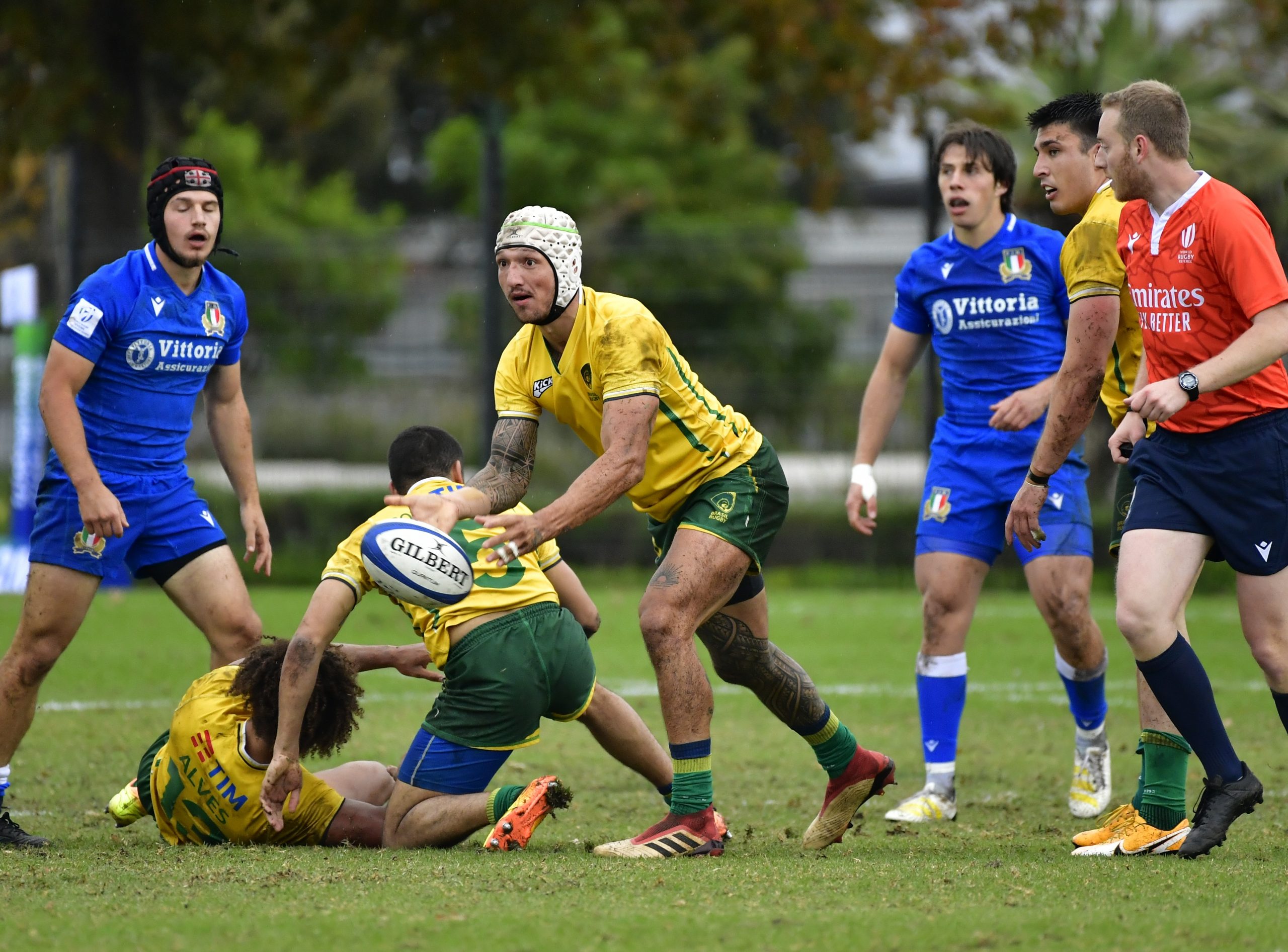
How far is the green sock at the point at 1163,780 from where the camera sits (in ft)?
16.1

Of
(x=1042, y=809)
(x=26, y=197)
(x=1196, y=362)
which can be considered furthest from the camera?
(x=26, y=197)

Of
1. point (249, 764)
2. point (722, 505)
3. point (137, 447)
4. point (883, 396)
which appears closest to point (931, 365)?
point (883, 396)

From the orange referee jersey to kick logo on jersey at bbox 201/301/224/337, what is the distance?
3.35 meters

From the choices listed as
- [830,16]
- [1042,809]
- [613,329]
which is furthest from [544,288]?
[830,16]

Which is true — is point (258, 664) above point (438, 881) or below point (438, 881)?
above

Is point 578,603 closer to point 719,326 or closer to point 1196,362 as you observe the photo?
point 1196,362

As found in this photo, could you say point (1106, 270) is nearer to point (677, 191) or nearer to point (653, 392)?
point (653, 392)

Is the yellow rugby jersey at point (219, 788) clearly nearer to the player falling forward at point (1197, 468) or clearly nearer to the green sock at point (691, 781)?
the green sock at point (691, 781)

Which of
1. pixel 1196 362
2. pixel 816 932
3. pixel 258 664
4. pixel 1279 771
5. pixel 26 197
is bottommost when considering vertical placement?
pixel 1279 771

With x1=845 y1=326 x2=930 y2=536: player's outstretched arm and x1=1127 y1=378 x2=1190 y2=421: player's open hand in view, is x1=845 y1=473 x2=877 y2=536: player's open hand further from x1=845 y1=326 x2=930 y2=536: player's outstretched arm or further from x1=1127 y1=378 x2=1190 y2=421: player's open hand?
x1=1127 y1=378 x2=1190 y2=421: player's open hand

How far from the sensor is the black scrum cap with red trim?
568cm

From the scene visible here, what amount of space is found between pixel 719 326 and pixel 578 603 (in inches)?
377

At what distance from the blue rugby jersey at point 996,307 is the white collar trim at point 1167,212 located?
149 cm

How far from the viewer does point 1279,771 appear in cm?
664
